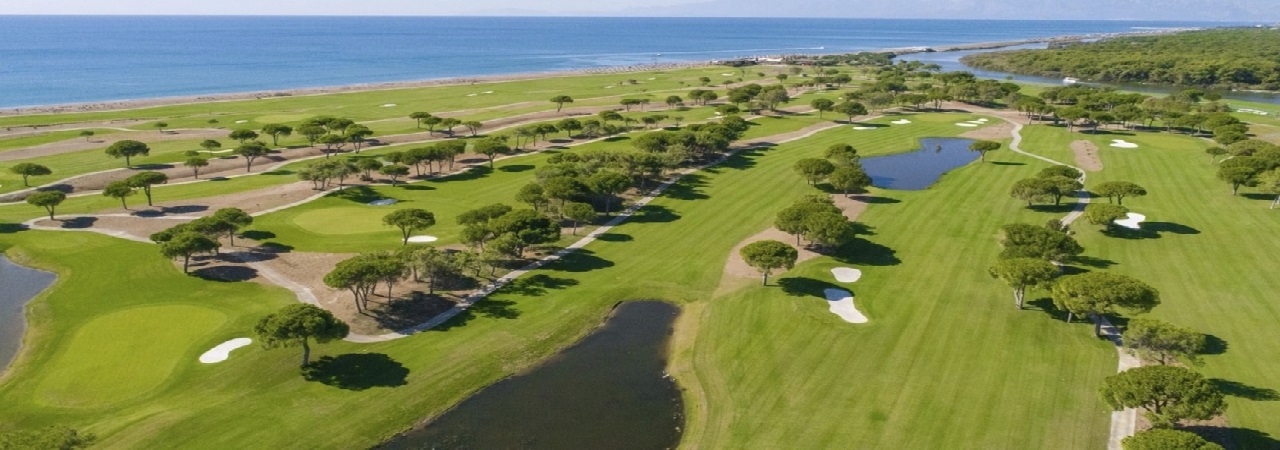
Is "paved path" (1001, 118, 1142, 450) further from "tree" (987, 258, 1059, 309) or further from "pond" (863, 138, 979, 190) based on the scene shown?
"pond" (863, 138, 979, 190)

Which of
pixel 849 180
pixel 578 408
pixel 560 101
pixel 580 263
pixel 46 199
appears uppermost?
pixel 560 101

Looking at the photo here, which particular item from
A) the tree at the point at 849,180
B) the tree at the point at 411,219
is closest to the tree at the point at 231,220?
the tree at the point at 411,219

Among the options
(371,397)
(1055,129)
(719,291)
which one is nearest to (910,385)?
(719,291)

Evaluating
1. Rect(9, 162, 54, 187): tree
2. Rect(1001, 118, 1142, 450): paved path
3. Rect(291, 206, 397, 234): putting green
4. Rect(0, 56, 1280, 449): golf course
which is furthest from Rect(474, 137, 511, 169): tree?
Rect(1001, 118, 1142, 450): paved path

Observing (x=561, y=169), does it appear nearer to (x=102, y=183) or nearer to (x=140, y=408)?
(x=140, y=408)

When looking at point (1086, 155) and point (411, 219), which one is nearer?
point (411, 219)

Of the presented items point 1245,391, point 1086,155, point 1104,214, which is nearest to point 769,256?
point 1245,391

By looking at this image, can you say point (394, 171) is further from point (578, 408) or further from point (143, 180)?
point (578, 408)
